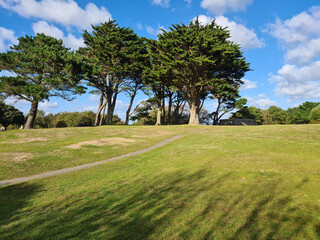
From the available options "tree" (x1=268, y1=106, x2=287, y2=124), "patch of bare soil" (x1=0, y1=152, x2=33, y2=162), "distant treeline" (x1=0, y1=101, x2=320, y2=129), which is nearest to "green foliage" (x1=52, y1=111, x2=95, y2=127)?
"distant treeline" (x1=0, y1=101, x2=320, y2=129)

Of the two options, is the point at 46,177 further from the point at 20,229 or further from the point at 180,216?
the point at 180,216

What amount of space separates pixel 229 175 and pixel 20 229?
701cm

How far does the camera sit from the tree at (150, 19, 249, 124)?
29.3m

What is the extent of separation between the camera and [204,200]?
5359mm

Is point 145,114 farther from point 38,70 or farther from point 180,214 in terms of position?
point 180,214

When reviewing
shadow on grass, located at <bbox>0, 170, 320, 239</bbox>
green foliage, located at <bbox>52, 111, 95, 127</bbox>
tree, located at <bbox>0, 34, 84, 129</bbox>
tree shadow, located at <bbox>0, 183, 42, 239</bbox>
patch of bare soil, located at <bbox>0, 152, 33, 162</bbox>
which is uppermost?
tree, located at <bbox>0, 34, 84, 129</bbox>

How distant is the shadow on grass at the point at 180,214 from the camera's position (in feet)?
12.8

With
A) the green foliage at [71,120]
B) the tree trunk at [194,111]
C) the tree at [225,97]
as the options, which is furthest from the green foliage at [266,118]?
the green foliage at [71,120]

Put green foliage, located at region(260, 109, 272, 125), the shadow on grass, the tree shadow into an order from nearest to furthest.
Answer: the shadow on grass, the tree shadow, green foliage, located at region(260, 109, 272, 125)

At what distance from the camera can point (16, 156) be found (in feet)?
37.6

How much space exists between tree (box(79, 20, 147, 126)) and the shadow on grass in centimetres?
2934

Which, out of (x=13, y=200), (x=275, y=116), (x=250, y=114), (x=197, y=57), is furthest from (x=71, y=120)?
(x=275, y=116)

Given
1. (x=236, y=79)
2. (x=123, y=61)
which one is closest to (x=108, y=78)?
(x=123, y=61)

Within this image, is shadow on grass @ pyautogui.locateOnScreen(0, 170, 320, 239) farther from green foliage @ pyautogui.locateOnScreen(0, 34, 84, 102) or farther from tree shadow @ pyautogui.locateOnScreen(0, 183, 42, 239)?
green foliage @ pyautogui.locateOnScreen(0, 34, 84, 102)
